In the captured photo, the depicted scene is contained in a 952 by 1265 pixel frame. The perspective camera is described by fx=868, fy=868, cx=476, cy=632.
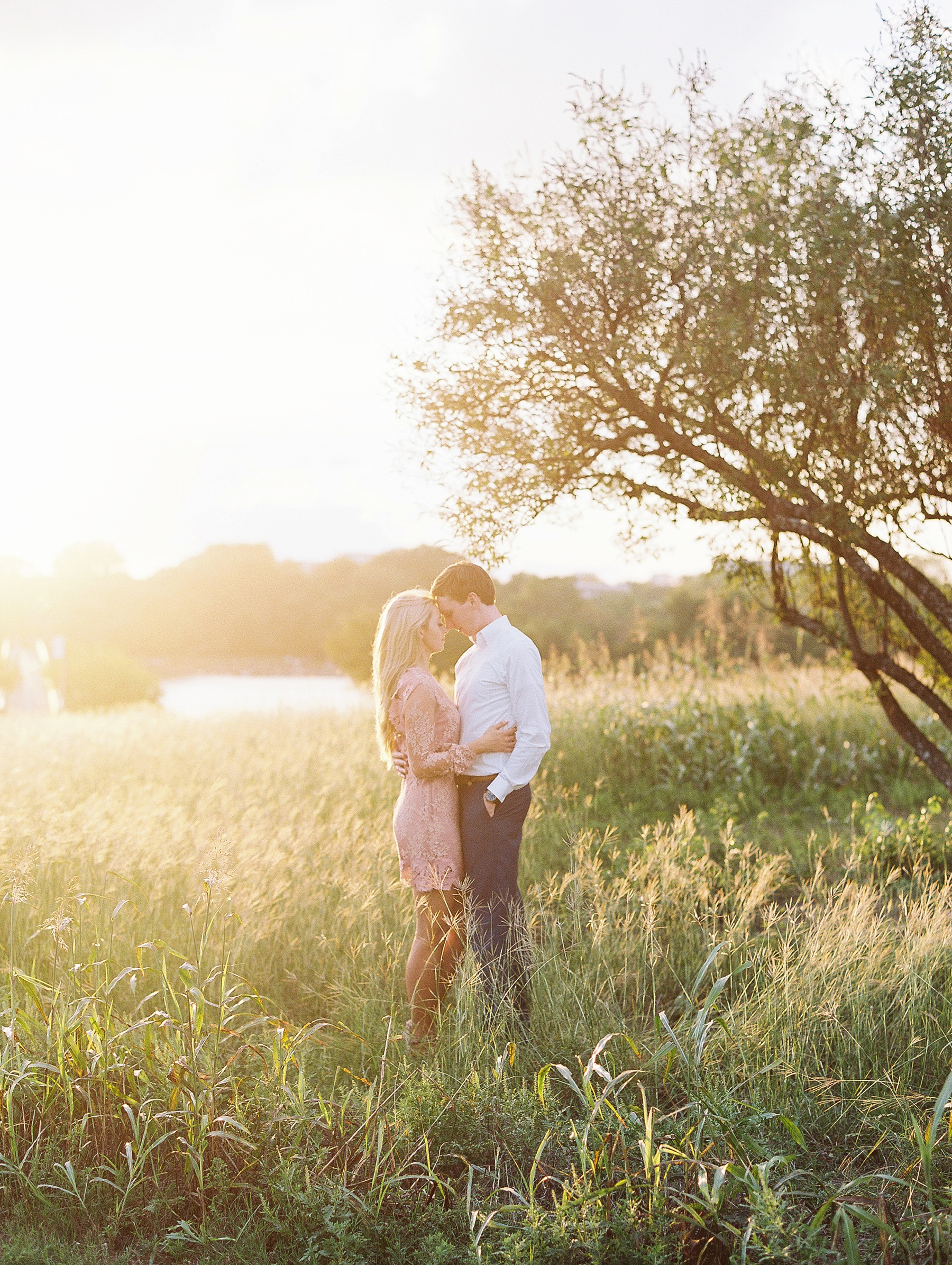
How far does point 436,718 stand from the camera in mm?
3900

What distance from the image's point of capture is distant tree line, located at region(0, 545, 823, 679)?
33.4 m

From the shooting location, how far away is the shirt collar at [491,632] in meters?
4.07

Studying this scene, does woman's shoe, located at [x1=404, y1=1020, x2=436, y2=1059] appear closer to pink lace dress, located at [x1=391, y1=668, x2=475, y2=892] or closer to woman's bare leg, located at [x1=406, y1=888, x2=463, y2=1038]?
woman's bare leg, located at [x1=406, y1=888, x2=463, y2=1038]

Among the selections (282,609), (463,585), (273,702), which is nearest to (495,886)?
(463,585)

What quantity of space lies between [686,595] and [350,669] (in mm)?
13937

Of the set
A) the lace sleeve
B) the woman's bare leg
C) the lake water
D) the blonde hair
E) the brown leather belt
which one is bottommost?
the woman's bare leg

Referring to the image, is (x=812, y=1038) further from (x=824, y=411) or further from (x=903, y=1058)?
(x=824, y=411)

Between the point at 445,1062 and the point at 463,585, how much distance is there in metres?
2.06

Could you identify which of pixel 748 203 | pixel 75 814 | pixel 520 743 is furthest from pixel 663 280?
pixel 75 814

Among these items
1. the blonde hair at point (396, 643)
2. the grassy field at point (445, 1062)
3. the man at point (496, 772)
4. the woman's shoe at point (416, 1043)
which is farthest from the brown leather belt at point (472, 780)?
the woman's shoe at point (416, 1043)

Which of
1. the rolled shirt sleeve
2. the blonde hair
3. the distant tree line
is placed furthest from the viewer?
the distant tree line

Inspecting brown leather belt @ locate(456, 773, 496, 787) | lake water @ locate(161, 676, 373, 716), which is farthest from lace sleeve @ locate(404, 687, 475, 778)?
lake water @ locate(161, 676, 373, 716)

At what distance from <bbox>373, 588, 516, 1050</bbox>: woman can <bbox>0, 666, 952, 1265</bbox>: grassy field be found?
18 centimetres

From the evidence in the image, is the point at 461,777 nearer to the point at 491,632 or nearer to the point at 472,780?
the point at 472,780
